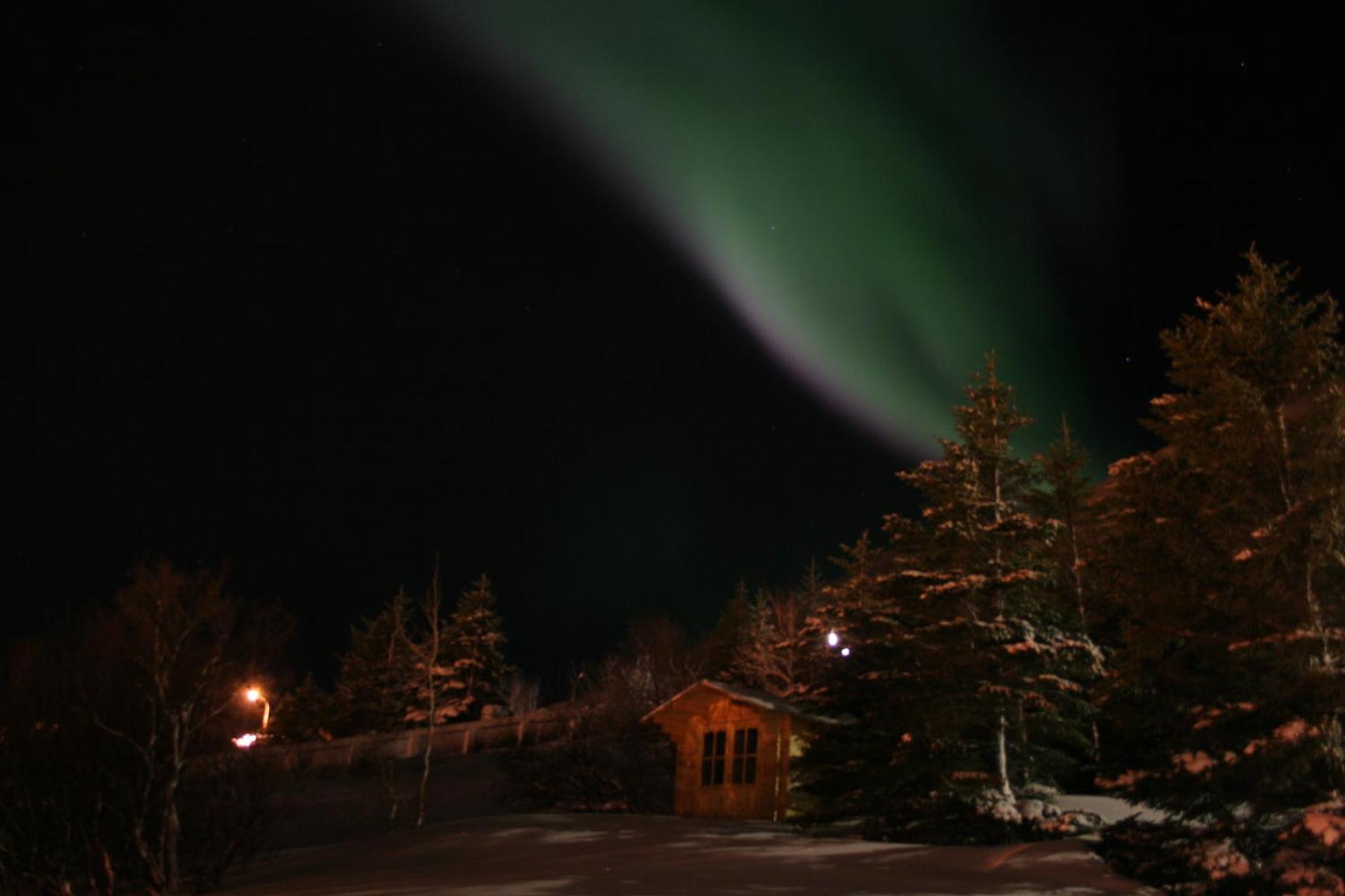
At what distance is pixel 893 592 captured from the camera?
65.3 ft

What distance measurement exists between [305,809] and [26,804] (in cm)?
1700

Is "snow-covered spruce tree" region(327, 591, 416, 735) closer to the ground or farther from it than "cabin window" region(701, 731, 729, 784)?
farther from it

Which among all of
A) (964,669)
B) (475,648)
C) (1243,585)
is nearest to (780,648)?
(964,669)

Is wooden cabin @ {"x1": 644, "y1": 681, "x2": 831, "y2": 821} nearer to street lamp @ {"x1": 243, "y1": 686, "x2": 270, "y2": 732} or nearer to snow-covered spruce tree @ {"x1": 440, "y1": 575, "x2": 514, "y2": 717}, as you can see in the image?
street lamp @ {"x1": 243, "y1": 686, "x2": 270, "y2": 732}

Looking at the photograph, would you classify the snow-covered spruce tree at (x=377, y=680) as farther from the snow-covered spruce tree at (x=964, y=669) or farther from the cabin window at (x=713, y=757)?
the snow-covered spruce tree at (x=964, y=669)

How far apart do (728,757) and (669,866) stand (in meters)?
13.9

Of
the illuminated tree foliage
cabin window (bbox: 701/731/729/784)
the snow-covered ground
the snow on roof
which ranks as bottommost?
the snow-covered ground

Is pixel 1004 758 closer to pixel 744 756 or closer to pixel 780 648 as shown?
pixel 744 756

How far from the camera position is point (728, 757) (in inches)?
1086

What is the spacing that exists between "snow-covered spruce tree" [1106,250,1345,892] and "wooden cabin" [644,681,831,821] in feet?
41.6

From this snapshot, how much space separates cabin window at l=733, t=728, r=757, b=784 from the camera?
88.1ft

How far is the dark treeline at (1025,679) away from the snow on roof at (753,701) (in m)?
1.77

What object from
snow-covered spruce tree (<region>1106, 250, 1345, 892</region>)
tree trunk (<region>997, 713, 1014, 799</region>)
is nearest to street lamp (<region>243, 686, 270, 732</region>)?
tree trunk (<region>997, 713, 1014, 799</region>)

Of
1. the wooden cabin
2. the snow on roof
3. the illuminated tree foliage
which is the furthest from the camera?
the illuminated tree foliage
